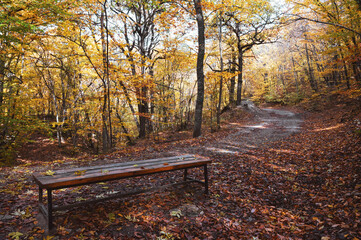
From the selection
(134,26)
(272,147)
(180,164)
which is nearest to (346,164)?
(272,147)

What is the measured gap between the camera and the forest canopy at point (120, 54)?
25.4ft

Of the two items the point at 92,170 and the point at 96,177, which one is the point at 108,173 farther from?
the point at 92,170

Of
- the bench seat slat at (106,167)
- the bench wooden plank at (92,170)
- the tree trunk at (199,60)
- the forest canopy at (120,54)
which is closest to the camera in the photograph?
the bench wooden plank at (92,170)

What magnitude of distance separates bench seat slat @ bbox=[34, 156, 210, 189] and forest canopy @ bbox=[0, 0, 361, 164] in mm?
4734

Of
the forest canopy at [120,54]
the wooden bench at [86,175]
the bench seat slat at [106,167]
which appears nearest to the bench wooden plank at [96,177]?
the wooden bench at [86,175]

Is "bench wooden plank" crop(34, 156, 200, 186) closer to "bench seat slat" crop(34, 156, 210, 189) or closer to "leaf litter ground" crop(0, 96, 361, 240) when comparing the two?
"bench seat slat" crop(34, 156, 210, 189)

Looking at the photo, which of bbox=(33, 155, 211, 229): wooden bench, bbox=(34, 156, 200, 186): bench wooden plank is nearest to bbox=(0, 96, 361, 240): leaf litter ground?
bbox=(33, 155, 211, 229): wooden bench

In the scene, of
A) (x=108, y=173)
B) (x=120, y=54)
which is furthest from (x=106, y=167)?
(x=120, y=54)

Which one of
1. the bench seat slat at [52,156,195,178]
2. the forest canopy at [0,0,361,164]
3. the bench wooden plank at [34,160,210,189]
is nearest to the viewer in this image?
the bench wooden plank at [34,160,210,189]

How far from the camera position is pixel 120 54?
14406mm

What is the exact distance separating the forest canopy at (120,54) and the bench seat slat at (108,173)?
4.73m

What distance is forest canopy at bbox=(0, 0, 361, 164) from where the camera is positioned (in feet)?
25.4

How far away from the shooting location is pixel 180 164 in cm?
366

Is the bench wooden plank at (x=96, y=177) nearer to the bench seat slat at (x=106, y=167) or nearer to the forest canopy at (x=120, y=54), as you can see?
the bench seat slat at (x=106, y=167)
